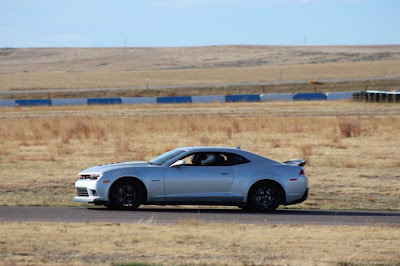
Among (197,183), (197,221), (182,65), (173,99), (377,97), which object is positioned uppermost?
(182,65)

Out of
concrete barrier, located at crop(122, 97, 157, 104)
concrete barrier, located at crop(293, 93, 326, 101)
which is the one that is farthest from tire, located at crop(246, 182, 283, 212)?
concrete barrier, located at crop(293, 93, 326, 101)

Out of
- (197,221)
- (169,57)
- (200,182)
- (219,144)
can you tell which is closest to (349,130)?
(219,144)

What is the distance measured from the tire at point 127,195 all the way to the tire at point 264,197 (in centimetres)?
207

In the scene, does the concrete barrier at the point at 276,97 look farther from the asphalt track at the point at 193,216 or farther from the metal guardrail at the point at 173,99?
the asphalt track at the point at 193,216

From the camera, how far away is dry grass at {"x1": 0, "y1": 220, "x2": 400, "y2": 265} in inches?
387

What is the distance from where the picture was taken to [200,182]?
615 inches

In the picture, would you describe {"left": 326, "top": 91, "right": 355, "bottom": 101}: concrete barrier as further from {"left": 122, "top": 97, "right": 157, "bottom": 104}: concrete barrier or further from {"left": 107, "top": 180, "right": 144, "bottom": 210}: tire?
{"left": 107, "top": 180, "right": 144, "bottom": 210}: tire

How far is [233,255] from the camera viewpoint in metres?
10.2

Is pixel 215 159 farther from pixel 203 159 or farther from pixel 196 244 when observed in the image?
pixel 196 244

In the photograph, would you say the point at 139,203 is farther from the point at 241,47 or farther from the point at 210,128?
the point at 241,47

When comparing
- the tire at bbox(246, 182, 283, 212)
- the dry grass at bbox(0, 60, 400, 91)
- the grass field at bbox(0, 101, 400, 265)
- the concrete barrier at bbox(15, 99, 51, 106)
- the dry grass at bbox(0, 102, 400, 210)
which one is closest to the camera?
the grass field at bbox(0, 101, 400, 265)

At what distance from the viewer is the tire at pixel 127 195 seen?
1541cm

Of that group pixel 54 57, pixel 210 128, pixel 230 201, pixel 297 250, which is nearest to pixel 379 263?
pixel 297 250

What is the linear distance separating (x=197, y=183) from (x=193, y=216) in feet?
3.03
